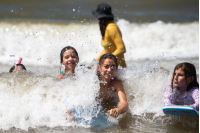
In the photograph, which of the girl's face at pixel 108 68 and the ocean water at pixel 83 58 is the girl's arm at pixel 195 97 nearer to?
the ocean water at pixel 83 58

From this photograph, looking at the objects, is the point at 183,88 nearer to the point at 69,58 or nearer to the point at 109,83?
the point at 109,83

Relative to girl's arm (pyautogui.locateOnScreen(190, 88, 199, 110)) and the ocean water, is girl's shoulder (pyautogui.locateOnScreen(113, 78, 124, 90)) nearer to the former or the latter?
the ocean water

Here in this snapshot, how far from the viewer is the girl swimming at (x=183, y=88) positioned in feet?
9.39

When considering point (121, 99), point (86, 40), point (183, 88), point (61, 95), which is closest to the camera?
point (183, 88)

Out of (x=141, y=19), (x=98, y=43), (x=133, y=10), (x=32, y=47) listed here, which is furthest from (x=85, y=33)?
(x=133, y=10)

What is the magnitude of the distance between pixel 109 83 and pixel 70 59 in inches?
29.4

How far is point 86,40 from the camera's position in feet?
29.5

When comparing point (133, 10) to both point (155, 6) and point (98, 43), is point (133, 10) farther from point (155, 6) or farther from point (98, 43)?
point (98, 43)

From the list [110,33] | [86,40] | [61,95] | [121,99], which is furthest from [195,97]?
[86,40]

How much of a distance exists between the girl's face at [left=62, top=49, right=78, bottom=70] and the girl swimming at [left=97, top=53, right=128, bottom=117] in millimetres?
530

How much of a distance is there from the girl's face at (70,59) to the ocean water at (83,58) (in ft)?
0.53

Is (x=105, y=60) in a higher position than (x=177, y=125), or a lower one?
higher

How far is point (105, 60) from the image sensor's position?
10.1ft

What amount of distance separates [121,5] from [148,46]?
459 centimetres
